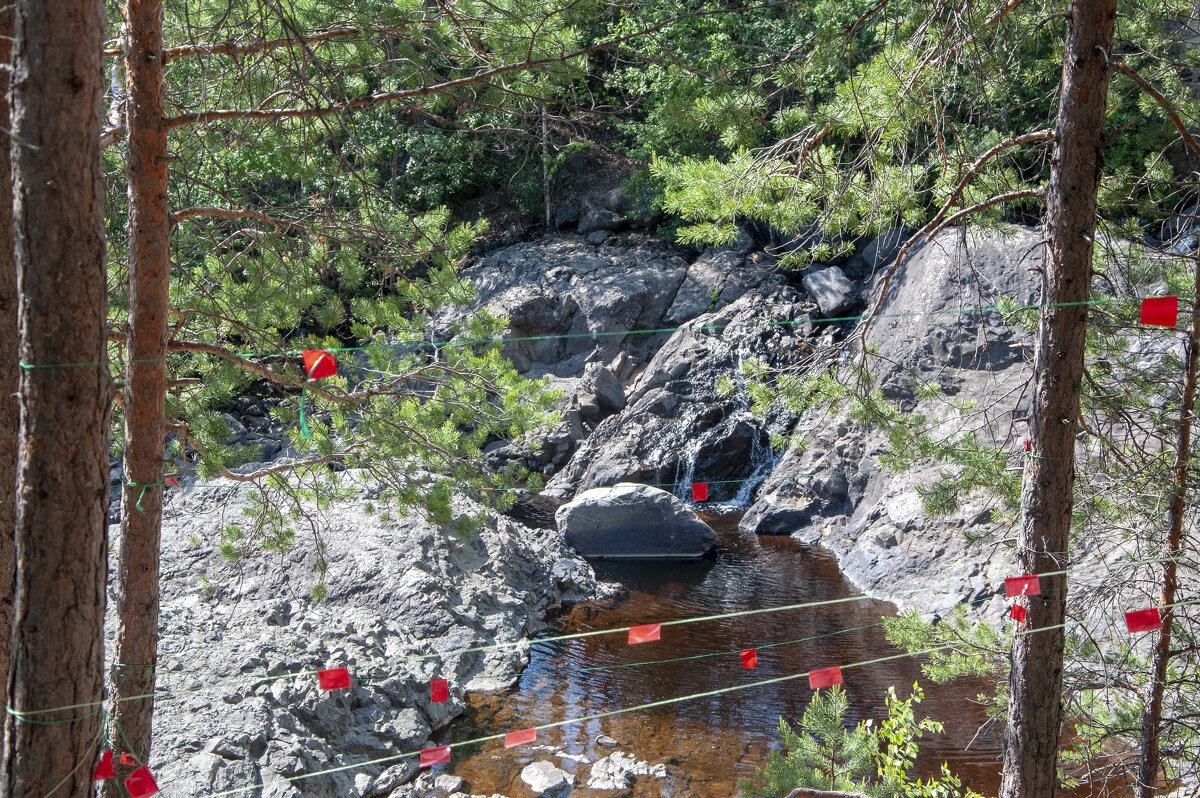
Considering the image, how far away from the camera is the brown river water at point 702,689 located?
20.1 ft

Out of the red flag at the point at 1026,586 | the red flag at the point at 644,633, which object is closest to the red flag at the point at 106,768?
the red flag at the point at 644,633

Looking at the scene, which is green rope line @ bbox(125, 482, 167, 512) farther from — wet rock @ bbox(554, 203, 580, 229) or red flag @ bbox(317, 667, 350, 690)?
wet rock @ bbox(554, 203, 580, 229)

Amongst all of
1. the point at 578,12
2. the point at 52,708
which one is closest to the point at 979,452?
the point at 578,12

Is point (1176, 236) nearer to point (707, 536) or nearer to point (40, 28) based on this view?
point (40, 28)

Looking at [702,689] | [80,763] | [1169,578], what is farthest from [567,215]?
[80,763]

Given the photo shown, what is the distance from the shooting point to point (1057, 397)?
3.81 m

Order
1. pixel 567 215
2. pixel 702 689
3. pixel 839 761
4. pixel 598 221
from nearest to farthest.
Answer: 1. pixel 839 761
2. pixel 702 689
3. pixel 598 221
4. pixel 567 215

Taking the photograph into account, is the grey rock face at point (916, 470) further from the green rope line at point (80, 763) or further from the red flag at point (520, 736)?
the green rope line at point (80, 763)

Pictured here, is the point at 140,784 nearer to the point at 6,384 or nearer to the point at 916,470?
the point at 6,384

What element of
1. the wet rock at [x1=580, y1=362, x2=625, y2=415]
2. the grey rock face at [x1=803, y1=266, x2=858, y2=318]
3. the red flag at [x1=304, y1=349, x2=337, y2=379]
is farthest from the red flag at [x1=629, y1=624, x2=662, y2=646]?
the grey rock face at [x1=803, y1=266, x2=858, y2=318]

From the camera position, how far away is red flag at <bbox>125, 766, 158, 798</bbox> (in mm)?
3418

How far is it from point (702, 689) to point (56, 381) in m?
5.90

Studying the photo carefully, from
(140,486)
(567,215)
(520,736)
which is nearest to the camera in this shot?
(140,486)

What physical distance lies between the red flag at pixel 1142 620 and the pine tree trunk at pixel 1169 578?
0.51ft
